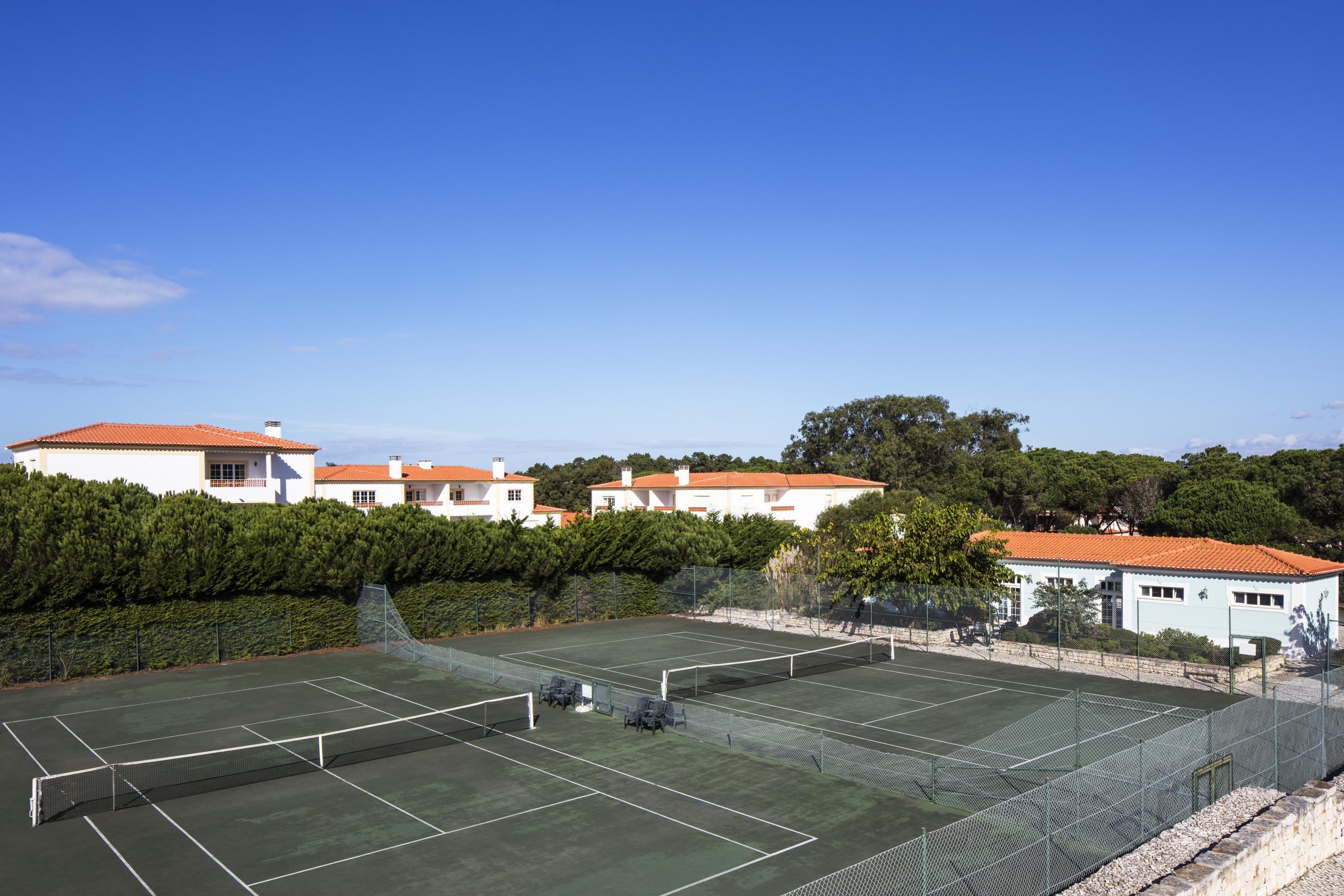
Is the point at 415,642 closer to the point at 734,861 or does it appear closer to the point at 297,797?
the point at 297,797

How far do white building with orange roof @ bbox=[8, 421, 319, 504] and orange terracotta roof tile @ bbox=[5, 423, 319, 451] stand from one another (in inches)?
1.8

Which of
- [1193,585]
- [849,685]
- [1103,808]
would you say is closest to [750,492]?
[1193,585]

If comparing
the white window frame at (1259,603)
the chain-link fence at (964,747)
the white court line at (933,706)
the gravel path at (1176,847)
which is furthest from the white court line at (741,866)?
the white window frame at (1259,603)

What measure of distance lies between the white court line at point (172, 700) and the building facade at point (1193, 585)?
26221 millimetres

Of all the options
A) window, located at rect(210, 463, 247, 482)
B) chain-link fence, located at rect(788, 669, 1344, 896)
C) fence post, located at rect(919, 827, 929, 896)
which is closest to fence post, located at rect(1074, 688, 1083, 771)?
chain-link fence, located at rect(788, 669, 1344, 896)

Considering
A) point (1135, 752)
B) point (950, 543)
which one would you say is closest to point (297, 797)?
point (1135, 752)

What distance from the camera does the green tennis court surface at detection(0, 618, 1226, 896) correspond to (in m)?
15.0

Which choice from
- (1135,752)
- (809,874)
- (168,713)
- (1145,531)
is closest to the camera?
(809,874)

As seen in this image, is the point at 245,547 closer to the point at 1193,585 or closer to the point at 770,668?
the point at 770,668

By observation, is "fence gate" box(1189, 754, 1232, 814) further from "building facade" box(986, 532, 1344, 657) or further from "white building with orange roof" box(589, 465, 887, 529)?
"white building with orange roof" box(589, 465, 887, 529)

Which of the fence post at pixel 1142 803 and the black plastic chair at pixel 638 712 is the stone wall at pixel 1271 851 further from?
the black plastic chair at pixel 638 712

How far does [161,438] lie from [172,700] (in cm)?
2848

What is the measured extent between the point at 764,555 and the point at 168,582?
3049 cm

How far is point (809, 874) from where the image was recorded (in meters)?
14.7
